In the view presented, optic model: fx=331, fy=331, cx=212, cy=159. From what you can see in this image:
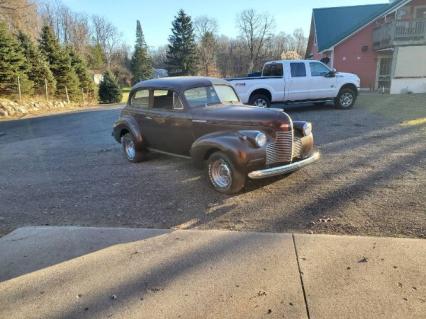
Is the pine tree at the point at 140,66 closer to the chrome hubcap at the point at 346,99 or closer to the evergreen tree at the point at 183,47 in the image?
the evergreen tree at the point at 183,47

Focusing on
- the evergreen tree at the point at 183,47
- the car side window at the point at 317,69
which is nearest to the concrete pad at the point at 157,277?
the car side window at the point at 317,69

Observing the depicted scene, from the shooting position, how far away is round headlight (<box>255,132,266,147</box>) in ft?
15.8

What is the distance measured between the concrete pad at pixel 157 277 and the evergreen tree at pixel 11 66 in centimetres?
1806

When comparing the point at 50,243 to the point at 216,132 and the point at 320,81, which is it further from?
the point at 320,81

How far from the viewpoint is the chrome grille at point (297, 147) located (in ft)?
17.3

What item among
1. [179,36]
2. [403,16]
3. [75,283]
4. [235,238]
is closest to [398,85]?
[403,16]

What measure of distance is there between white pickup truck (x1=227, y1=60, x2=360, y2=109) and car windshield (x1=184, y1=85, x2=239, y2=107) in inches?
239

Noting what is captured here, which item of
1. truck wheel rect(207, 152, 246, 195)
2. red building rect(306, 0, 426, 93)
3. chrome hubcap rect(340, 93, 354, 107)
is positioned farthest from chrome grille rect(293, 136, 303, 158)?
red building rect(306, 0, 426, 93)

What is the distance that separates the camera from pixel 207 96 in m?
6.14

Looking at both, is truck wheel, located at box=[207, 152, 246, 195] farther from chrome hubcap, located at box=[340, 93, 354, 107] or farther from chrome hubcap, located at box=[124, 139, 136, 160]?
chrome hubcap, located at box=[340, 93, 354, 107]

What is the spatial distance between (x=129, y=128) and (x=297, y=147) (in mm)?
3700

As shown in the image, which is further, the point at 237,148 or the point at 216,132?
the point at 216,132

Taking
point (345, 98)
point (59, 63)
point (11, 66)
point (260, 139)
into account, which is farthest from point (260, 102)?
point (59, 63)

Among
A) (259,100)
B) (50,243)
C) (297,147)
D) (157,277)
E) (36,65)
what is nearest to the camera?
(157,277)
